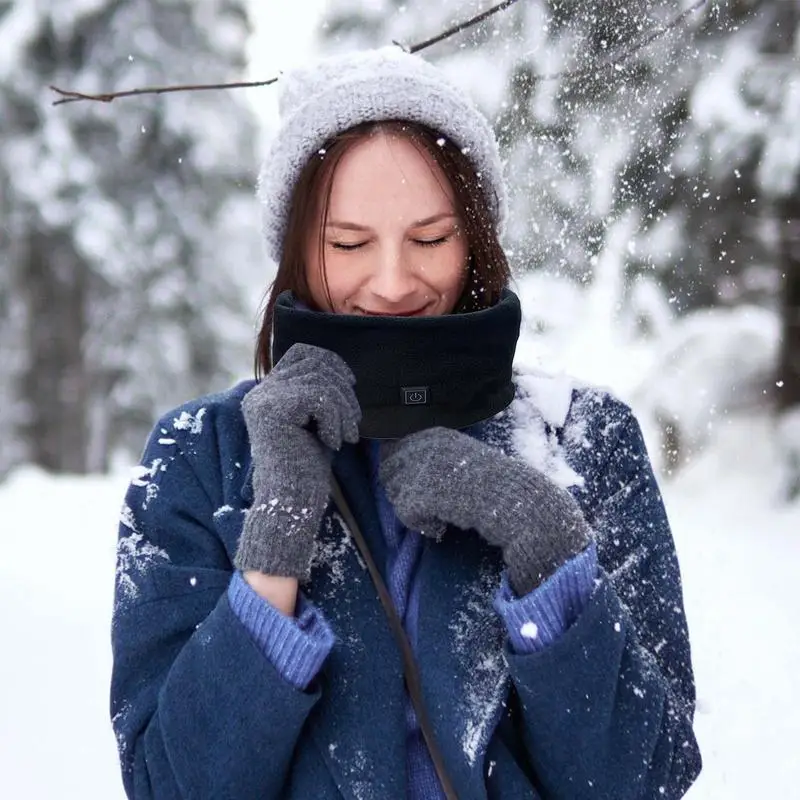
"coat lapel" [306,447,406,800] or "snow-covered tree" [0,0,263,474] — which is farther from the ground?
"snow-covered tree" [0,0,263,474]

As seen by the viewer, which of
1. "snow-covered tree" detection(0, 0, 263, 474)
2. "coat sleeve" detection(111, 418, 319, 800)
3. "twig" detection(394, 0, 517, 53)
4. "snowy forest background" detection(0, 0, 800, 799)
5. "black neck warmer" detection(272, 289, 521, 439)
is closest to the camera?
"coat sleeve" detection(111, 418, 319, 800)

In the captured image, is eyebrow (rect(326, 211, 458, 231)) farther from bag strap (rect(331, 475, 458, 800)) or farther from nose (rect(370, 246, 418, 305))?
bag strap (rect(331, 475, 458, 800))

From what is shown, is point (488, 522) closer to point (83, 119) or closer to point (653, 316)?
point (653, 316)

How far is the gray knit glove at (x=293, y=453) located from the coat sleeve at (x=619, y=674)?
385 millimetres

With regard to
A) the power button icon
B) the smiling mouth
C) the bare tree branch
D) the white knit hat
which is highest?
the bare tree branch

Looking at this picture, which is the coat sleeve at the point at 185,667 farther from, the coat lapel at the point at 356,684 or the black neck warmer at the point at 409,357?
the black neck warmer at the point at 409,357

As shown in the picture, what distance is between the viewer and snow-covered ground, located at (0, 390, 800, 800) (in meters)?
3.54

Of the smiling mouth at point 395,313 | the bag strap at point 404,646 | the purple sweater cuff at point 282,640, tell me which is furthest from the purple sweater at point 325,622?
the smiling mouth at point 395,313

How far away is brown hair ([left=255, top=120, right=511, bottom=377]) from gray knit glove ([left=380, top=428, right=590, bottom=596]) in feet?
1.29

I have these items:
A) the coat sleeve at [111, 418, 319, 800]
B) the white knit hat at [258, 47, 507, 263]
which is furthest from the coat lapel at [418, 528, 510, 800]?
the white knit hat at [258, 47, 507, 263]

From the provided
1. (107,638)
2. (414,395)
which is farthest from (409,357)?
(107,638)

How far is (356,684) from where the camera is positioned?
1.50 meters

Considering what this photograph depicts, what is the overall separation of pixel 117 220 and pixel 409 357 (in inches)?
421

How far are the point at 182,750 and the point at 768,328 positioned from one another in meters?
7.30
